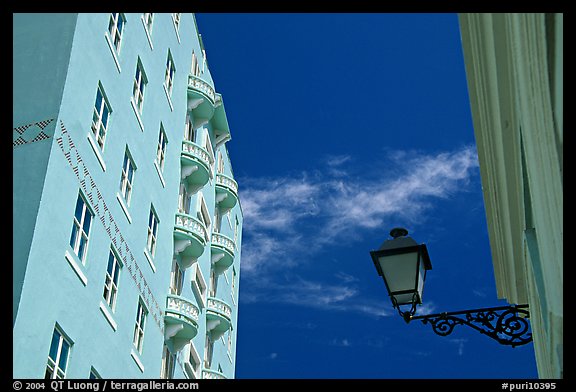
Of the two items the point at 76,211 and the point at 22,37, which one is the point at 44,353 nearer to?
the point at 76,211

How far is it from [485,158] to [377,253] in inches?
65.8

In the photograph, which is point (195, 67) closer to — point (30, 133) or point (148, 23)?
point (148, 23)

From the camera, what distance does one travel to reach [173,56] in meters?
29.4

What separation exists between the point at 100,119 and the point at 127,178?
8.93 feet

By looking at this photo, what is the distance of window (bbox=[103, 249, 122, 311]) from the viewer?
20062mm

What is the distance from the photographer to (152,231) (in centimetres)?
2517

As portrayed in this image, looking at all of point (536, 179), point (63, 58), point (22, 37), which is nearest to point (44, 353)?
point (63, 58)

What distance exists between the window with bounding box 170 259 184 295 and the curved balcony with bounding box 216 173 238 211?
27.5 feet

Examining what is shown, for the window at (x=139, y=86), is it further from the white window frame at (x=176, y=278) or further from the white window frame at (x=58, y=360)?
the white window frame at (x=58, y=360)

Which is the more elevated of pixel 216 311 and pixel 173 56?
pixel 173 56

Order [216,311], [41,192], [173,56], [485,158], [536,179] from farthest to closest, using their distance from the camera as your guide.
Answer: [216,311]
[173,56]
[41,192]
[485,158]
[536,179]

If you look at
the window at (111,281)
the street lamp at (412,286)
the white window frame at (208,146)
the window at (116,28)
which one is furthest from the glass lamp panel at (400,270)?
the white window frame at (208,146)

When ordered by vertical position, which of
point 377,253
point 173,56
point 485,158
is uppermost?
point 173,56

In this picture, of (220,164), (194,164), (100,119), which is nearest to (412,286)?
(100,119)
